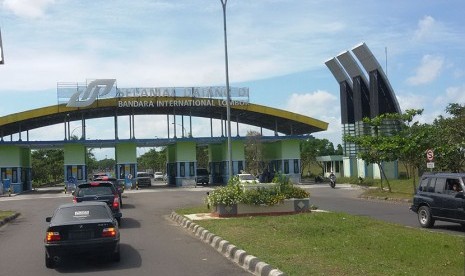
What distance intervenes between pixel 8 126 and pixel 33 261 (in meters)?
46.6

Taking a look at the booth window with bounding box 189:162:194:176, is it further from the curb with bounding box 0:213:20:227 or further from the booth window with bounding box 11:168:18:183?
the curb with bounding box 0:213:20:227

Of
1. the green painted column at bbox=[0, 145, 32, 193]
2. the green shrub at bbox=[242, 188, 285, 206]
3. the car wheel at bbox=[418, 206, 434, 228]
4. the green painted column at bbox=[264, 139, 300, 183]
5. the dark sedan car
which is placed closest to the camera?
the dark sedan car

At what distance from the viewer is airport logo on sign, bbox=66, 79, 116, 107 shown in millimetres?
51531

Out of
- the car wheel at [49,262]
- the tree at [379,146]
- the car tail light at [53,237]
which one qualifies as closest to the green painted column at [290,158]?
the tree at [379,146]

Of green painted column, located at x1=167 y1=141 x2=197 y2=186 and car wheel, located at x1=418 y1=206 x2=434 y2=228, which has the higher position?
green painted column, located at x1=167 y1=141 x2=197 y2=186

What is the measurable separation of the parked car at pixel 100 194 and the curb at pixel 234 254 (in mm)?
2709

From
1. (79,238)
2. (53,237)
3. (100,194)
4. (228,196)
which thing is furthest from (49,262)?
(228,196)

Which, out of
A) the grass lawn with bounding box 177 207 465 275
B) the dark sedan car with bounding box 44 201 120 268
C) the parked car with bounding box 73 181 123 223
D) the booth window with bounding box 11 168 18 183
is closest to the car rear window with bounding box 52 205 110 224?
the dark sedan car with bounding box 44 201 120 268

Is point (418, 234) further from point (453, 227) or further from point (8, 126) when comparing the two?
point (8, 126)

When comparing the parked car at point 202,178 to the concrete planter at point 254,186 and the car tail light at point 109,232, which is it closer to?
the concrete planter at point 254,186

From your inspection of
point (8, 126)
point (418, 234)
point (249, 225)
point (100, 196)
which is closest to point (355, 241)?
point (418, 234)

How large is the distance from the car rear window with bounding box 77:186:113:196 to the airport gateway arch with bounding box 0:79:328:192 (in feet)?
108

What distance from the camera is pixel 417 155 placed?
33.3 m

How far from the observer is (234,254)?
40.9ft
